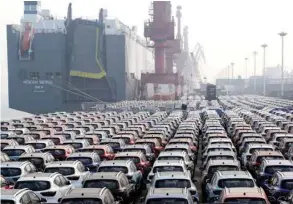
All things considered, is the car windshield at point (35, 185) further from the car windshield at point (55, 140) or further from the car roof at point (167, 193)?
the car windshield at point (55, 140)

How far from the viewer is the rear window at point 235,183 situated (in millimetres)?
11883

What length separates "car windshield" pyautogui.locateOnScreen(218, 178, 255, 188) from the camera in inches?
468

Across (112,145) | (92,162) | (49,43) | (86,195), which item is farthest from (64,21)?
(86,195)

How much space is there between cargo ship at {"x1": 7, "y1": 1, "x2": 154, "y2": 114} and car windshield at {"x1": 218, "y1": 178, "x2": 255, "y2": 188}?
211 ft

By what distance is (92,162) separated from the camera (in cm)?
1653

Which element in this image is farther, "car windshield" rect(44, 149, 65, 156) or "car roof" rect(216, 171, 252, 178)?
"car windshield" rect(44, 149, 65, 156)

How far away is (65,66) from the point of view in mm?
77312

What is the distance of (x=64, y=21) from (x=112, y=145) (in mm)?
62825

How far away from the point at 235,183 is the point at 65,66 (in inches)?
2631

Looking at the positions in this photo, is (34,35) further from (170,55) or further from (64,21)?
(170,55)

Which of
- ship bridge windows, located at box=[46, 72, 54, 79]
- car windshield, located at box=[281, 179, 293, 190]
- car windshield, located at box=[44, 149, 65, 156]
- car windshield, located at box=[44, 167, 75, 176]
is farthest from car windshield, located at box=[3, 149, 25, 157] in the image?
ship bridge windows, located at box=[46, 72, 54, 79]

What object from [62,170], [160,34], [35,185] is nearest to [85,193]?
[35,185]

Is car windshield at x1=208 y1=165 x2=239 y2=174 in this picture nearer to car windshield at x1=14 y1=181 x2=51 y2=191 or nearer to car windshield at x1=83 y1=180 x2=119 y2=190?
car windshield at x1=83 y1=180 x2=119 y2=190

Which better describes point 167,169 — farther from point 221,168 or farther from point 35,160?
point 35,160
